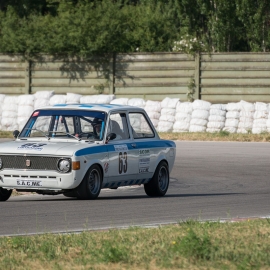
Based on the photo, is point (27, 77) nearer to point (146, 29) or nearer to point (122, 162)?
point (146, 29)

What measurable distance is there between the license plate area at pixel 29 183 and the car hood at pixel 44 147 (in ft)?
1.33

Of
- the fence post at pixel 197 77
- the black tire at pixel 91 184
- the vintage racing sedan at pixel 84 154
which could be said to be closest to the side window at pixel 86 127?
the vintage racing sedan at pixel 84 154

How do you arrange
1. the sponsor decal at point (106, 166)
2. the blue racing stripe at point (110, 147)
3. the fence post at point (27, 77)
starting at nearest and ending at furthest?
1. the blue racing stripe at point (110, 147)
2. the sponsor decal at point (106, 166)
3. the fence post at point (27, 77)

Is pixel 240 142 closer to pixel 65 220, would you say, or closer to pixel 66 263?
pixel 65 220

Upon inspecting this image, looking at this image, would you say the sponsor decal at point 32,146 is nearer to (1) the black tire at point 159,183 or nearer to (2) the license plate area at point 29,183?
(2) the license plate area at point 29,183

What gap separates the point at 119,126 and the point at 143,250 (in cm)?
694

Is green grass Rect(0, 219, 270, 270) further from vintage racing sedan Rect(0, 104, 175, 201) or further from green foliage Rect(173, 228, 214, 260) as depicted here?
vintage racing sedan Rect(0, 104, 175, 201)

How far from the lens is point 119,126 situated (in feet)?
50.7

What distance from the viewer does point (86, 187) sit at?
14008mm

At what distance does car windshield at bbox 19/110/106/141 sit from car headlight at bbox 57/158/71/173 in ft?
3.23

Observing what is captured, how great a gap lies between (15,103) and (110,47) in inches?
180

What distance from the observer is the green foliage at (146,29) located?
3441 cm

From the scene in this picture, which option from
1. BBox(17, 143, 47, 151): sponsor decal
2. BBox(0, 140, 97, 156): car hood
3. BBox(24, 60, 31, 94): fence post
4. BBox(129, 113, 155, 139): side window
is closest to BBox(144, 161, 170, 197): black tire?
BBox(129, 113, 155, 139): side window

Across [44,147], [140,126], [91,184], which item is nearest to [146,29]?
[140,126]
